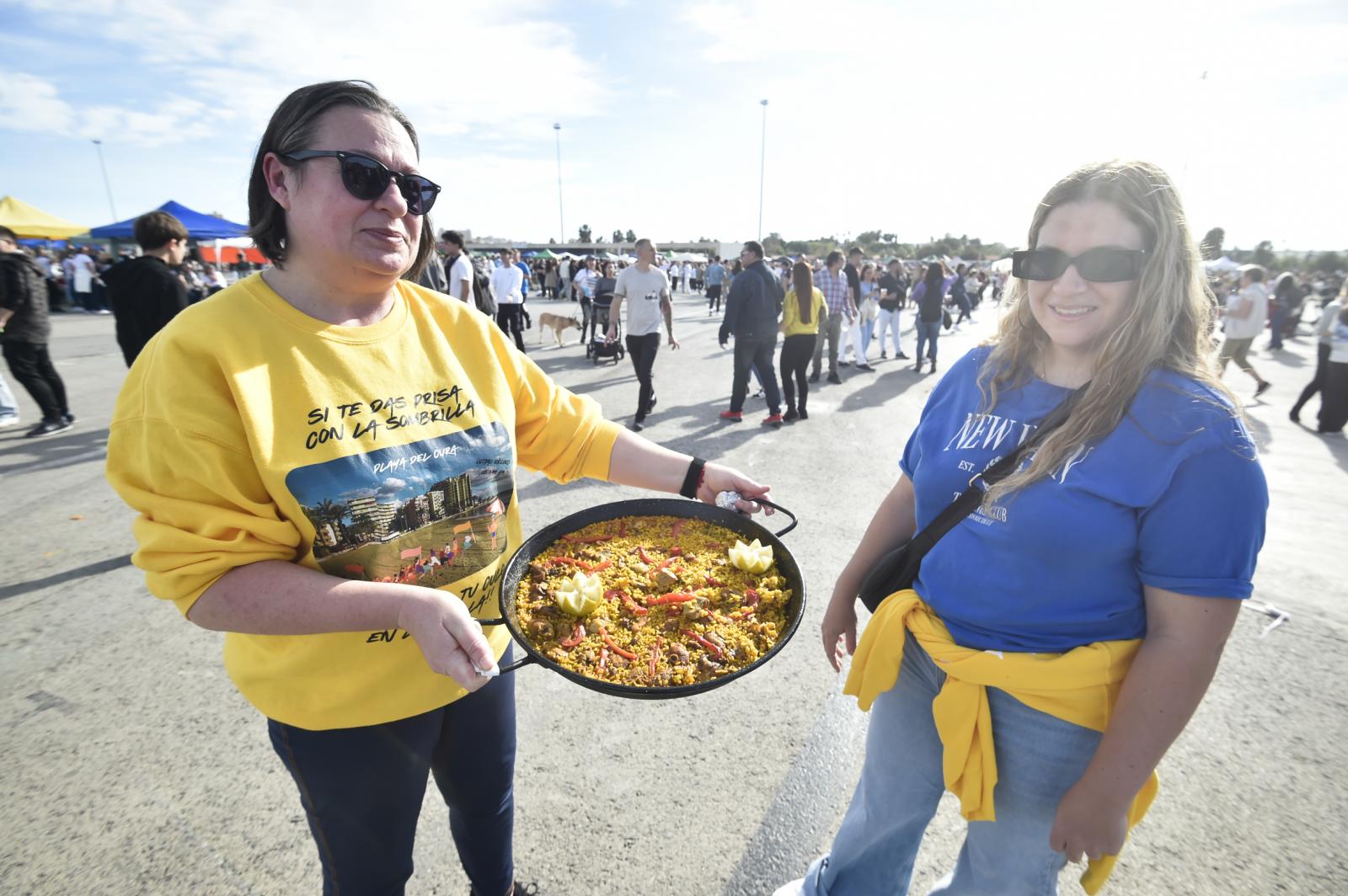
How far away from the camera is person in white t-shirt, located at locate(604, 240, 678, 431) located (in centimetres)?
764

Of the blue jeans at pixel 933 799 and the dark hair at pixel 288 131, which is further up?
the dark hair at pixel 288 131

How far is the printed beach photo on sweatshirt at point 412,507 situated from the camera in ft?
4.54

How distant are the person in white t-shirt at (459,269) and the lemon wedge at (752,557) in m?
6.89

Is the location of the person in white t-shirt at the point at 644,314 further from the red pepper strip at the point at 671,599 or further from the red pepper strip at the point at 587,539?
the red pepper strip at the point at 671,599

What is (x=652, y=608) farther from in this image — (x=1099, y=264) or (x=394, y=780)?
(x=1099, y=264)

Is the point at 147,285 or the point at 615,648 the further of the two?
the point at 147,285

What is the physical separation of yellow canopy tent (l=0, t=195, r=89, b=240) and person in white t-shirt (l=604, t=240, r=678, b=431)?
21918 millimetres

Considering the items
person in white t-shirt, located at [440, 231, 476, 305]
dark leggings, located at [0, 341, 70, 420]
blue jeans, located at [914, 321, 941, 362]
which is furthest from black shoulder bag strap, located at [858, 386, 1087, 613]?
blue jeans, located at [914, 321, 941, 362]

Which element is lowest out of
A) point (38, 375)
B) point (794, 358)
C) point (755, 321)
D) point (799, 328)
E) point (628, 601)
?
point (38, 375)

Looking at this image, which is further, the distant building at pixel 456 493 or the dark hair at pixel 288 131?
the distant building at pixel 456 493

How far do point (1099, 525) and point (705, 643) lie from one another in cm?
104

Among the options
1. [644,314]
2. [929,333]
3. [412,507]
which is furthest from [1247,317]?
[412,507]

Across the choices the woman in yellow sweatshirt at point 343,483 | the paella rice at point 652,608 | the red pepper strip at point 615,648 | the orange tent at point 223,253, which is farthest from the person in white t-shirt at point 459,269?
the orange tent at point 223,253

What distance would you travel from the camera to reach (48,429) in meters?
7.40
